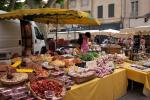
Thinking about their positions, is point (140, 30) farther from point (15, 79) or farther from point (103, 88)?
point (15, 79)

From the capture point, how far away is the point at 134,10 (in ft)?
117

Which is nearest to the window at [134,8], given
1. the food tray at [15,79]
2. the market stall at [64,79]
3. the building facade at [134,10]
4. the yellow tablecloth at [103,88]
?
the building facade at [134,10]

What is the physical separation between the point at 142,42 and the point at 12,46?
1224 cm

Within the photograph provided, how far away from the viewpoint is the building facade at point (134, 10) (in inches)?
1318

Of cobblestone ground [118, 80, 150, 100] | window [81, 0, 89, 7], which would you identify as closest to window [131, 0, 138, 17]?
window [81, 0, 89, 7]

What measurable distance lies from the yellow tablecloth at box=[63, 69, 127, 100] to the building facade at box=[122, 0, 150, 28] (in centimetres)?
2622

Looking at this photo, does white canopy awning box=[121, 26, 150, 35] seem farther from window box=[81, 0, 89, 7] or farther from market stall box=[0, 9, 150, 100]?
window box=[81, 0, 89, 7]

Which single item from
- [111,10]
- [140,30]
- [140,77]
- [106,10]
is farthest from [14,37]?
[106,10]

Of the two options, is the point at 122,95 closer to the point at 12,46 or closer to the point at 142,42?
the point at 12,46

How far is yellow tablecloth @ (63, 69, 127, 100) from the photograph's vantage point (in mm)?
4933

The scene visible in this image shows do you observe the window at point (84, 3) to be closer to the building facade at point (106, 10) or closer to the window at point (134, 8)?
the building facade at point (106, 10)

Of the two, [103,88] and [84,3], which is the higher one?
[84,3]

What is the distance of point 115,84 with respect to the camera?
21.4 ft

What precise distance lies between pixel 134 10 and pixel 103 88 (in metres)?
31.2
